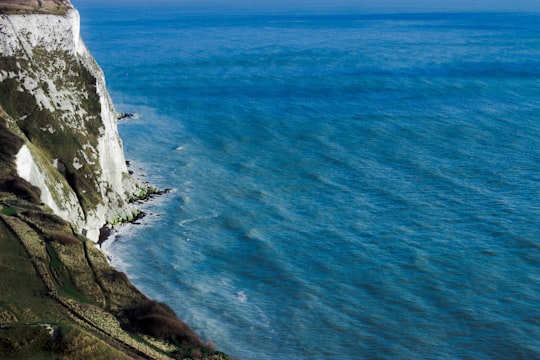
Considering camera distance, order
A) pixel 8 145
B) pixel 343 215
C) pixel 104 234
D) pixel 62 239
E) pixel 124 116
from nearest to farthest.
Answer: pixel 62 239
pixel 8 145
pixel 104 234
pixel 343 215
pixel 124 116

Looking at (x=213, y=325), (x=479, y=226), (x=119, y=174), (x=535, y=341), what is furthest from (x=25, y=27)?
(x=535, y=341)

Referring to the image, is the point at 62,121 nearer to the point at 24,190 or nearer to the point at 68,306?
the point at 24,190

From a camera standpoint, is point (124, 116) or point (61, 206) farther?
point (124, 116)

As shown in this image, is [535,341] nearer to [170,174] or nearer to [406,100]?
[170,174]

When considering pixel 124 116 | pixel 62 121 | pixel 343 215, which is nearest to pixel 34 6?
pixel 62 121

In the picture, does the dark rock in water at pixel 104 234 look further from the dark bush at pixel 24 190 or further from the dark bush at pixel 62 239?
the dark bush at pixel 62 239

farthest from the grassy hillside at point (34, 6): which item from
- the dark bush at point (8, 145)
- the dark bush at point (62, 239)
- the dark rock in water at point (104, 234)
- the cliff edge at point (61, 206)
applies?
the dark bush at point (62, 239)
